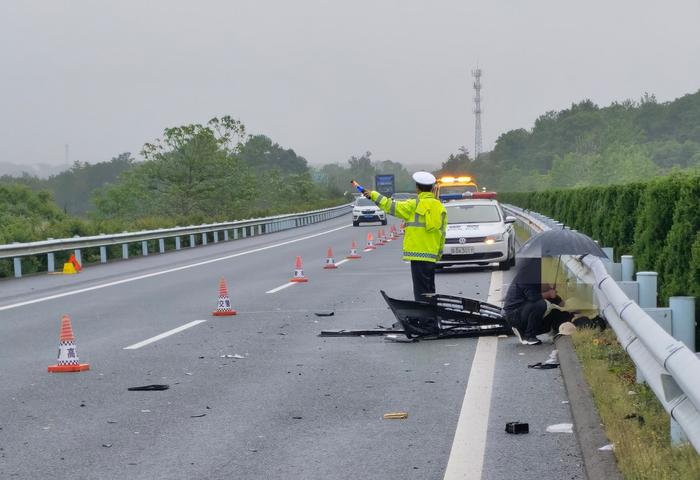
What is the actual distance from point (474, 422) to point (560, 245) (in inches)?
160

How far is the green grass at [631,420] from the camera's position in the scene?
217 inches

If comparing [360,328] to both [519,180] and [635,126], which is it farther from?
[519,180]

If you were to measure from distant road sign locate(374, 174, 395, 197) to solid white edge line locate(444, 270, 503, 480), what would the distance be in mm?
93023

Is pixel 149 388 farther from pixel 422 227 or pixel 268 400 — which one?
pixel 422 227

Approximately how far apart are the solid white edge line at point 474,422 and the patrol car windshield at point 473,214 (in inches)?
532

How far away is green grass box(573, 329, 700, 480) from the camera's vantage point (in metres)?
5.51

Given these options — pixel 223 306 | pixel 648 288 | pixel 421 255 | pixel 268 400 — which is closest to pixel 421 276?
pixel 421 255

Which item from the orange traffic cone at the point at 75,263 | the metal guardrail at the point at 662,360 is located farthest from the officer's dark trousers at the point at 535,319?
the orange traffic cone at the point at 75,263

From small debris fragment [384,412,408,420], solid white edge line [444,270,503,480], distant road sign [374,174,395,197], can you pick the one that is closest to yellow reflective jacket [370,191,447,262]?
solid white edge line [444,270,503,480]

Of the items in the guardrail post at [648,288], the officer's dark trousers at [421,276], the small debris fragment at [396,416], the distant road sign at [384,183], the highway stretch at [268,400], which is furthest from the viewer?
the distant road sign at [384,183]

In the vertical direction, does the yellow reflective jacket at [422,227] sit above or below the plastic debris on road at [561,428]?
above

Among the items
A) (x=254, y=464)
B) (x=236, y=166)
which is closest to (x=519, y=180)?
(x=236, y=166)

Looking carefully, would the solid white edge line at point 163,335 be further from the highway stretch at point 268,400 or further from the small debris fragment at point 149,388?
the small debris fragment at point 149,388

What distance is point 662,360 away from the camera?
5.39m
